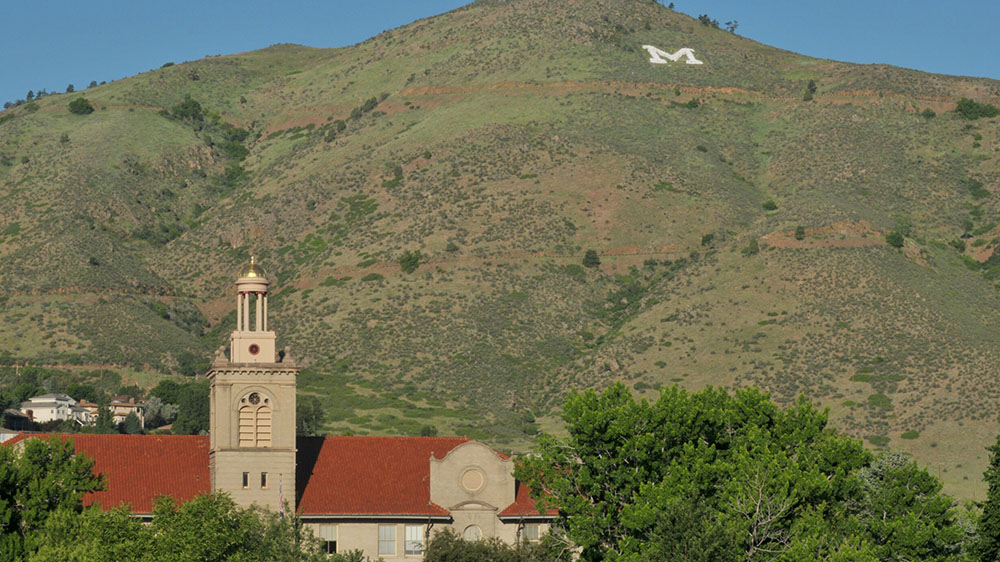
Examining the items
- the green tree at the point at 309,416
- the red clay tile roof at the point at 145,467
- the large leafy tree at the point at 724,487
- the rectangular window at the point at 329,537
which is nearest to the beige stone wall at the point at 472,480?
the large leafy tree at the point at 724,487

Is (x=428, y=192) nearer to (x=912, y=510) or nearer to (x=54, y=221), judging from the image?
(x=54, y=221)

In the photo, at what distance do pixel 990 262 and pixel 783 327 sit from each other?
3277 cm

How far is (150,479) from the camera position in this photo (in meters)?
79.6

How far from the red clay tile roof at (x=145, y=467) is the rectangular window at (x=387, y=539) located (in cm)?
762

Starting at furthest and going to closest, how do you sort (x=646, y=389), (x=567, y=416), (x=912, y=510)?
(x=646, y=389)
(x=567, y=416)
(x=912, y=510)

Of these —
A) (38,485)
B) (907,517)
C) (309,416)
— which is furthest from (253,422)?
(309,416)

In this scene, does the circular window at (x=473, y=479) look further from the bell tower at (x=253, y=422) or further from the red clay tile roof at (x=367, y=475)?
the bell tower at (x=253, y=422)

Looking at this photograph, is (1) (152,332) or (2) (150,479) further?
(1) (152,332)

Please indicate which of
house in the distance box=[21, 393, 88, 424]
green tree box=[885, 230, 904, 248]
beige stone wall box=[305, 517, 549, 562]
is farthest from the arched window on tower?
green tree box=[885, 230, 904, 248]

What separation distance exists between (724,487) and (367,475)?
1927 cm

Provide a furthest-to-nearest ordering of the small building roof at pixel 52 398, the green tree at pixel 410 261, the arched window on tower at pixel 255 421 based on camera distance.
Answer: the green tree at pixel 410 261 < the small building roof at pixel 52 398 < the arched window on tower at pixel 255 421

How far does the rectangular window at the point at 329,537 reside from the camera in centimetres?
7956

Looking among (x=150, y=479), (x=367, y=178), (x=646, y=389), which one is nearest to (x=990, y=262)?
(x=646, y=389)

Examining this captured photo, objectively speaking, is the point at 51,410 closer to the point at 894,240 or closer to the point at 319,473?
the point at 319,473
